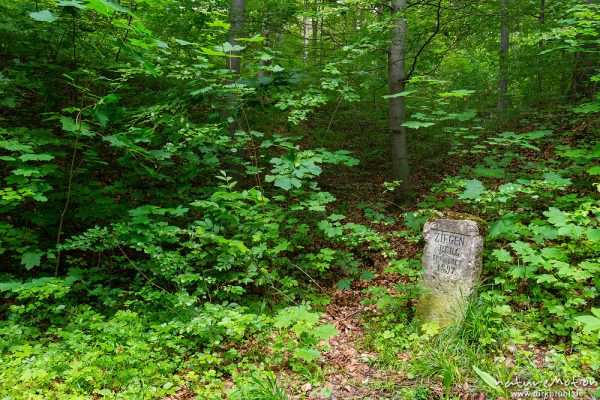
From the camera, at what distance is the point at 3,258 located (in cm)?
454

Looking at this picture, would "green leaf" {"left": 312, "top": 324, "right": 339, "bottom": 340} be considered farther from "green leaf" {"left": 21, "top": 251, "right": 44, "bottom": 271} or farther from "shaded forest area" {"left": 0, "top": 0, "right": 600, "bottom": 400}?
"green leaf" {"left": 21, "top": 251, "right": 44, "bottom": 271}

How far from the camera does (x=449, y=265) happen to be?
3838mm

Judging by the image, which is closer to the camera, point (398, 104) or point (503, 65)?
point (398, 104)

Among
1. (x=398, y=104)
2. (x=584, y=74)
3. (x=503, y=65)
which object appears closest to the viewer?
(x=398, y=104)

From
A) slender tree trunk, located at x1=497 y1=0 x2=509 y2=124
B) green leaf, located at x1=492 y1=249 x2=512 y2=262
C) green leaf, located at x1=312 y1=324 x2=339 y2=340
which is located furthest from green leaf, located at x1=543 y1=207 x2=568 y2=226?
slender tree trunk, located at x1=497 y1=0 x2=509 y2=124

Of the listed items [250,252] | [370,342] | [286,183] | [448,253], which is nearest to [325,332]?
[370,342]

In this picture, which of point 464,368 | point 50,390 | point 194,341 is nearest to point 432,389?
point 464,368

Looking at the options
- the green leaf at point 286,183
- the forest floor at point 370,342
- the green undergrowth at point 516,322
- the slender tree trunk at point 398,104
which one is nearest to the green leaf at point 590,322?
the green undergrowth at point 516,322

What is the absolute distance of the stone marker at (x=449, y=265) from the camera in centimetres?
370

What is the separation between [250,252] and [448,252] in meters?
2.24

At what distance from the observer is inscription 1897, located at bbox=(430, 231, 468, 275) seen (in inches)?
149

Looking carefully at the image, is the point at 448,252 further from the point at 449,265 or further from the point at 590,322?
the point at 590,322

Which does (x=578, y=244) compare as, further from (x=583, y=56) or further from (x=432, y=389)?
(x=583, y=56)

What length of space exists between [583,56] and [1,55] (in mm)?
11429
